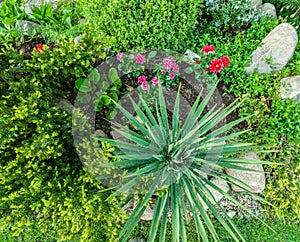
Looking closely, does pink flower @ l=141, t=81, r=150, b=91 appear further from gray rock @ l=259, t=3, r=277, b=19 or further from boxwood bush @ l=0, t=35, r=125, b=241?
gray rock @ l=259, t=3, r=277, b=19

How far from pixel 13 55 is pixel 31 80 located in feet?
0.79

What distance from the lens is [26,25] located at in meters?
2.85

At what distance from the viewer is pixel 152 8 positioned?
2430 mm

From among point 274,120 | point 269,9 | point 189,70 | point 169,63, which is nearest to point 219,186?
point 274,120

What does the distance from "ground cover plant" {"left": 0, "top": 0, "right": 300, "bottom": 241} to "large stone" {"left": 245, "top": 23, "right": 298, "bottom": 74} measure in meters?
0.09

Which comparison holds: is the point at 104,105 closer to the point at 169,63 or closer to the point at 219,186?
the point at 169,63

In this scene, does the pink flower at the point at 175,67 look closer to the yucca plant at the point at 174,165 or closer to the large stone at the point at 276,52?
the yucca plant at the point at 174,165

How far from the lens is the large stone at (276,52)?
2.66 metres

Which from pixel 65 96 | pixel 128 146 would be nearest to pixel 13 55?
pixel 65 96

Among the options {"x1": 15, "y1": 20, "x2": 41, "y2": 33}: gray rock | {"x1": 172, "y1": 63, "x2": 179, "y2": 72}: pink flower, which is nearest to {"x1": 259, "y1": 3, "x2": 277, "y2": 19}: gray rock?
{"x1": 172, "y1": 63, "x2": 179, "y2": 72}: pink flower

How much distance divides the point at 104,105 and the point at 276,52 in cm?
190

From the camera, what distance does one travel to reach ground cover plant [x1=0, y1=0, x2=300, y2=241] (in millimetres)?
1828

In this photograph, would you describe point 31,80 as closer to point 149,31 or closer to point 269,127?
point 149,31

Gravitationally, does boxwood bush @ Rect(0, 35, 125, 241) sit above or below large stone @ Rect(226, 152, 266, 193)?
above
